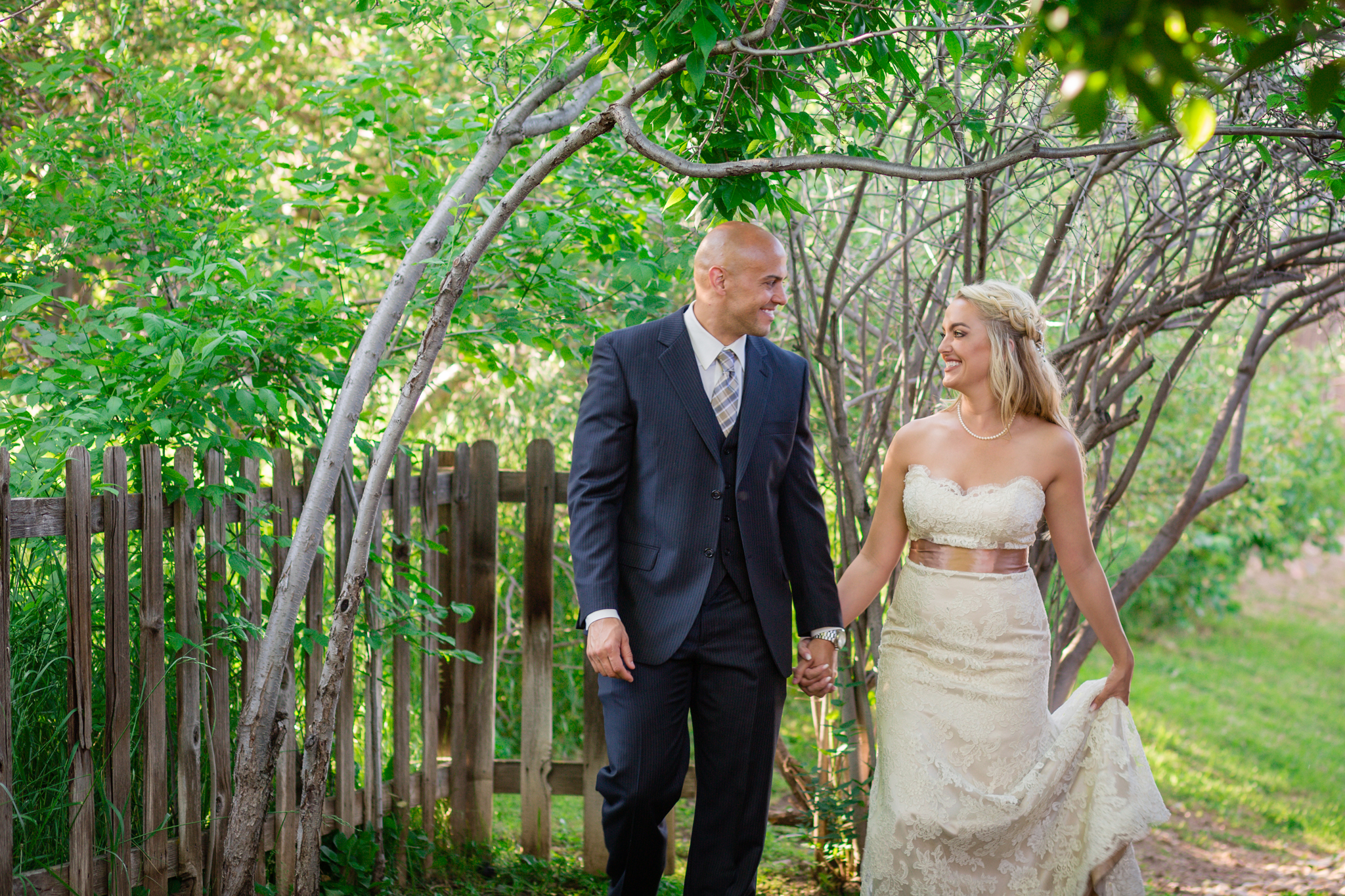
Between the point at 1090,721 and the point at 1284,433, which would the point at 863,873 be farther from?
the point at 1284,433

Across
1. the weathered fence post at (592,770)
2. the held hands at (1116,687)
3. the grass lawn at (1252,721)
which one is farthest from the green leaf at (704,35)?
the grass lawn at (1252,721)

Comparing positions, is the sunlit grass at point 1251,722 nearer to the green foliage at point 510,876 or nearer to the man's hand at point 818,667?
the green foliage at point 510,876

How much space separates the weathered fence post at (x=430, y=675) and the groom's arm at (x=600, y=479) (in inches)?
45.7

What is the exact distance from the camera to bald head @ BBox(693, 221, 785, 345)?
100 inches

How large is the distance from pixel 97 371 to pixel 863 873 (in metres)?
2.56

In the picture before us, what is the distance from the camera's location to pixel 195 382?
272 cm

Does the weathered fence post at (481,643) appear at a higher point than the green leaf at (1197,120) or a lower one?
lower

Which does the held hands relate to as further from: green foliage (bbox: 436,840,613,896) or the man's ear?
green foliage (bbox: 436,840,613,896)

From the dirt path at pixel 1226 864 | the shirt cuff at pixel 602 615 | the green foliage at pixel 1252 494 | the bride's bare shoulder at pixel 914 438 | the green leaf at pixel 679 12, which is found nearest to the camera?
the green leaf at pixel 679 12

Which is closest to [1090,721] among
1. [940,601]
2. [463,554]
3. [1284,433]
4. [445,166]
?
[940,601]

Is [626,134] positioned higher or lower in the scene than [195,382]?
higher

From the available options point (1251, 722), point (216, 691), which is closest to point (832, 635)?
point (216, 691)

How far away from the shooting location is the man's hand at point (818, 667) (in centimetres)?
270

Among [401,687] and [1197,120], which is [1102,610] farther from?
[401,687]
